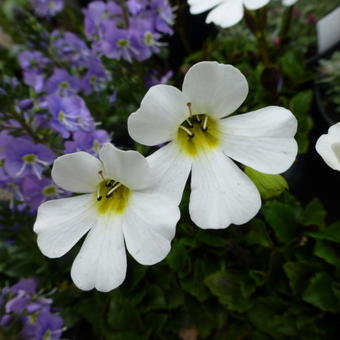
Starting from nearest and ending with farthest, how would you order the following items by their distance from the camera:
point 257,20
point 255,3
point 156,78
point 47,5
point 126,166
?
point 126,166
point 255,3
point 257,20
point 156,78
point 47,5

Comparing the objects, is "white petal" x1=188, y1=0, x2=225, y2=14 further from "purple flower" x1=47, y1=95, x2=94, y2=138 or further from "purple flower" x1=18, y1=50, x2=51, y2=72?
"purple flower" x1=18, y1=50, x2=51, y2=72

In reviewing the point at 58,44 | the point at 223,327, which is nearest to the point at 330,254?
the point at 223,327

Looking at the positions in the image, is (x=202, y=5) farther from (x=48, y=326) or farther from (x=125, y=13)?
(x=48, y=326)

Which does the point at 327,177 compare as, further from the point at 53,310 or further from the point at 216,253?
the point at 53,310

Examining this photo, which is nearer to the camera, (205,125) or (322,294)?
(205,125)

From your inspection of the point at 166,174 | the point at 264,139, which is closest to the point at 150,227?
the point at 166,174
